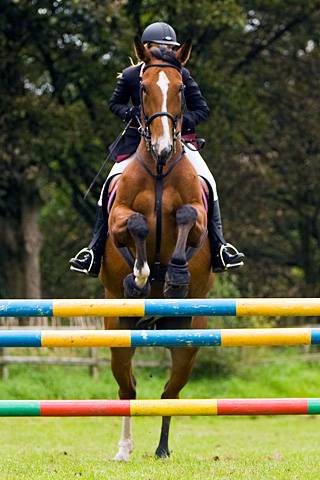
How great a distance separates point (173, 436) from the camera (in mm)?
14070

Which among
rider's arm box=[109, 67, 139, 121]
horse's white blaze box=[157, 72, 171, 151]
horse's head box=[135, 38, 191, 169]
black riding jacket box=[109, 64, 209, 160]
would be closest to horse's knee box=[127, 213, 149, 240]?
horse's head box=[135, 38, 191, 169]

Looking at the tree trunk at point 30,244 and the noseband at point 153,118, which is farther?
the tree trunk at point 30,244

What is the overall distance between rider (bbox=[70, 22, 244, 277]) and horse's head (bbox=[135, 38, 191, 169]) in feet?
1.59

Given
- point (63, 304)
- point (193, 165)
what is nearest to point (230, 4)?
point (193, 165)

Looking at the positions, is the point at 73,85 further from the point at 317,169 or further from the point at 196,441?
the point at 196,441

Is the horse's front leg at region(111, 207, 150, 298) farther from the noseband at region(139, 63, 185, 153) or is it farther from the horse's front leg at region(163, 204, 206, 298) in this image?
the noseband at region(139, 63, 185, 153)

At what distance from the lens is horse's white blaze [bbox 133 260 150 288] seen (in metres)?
8.23

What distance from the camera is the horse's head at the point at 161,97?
26.4 feet

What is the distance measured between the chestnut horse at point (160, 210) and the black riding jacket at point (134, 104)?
1.32 ft

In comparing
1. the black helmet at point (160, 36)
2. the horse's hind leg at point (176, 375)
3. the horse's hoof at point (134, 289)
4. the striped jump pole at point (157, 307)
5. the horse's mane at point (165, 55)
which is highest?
the black helmet at point (160, 36)

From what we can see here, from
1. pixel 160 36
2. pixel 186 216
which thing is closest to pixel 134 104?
pixel 160 36

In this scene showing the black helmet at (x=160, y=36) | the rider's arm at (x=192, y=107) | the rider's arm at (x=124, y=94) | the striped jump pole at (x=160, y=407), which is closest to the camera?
the striped jump pole at (x=160, y=407)

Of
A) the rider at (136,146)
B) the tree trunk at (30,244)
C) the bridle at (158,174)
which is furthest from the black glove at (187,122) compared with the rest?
the tree trunk at (30,244)

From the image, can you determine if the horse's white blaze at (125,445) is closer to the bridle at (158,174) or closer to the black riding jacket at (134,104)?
the bridle at (158,174)
